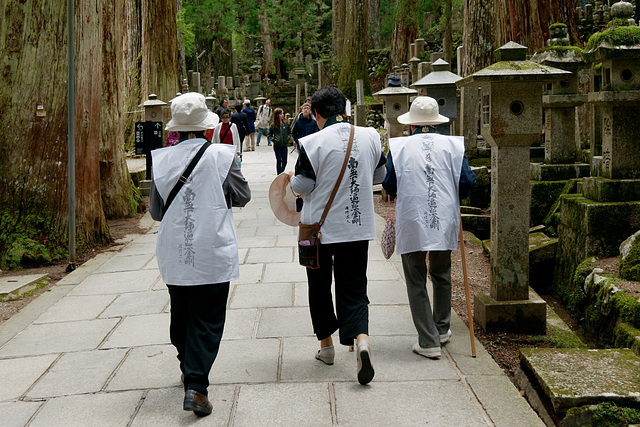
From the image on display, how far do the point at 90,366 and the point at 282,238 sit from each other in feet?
14.7

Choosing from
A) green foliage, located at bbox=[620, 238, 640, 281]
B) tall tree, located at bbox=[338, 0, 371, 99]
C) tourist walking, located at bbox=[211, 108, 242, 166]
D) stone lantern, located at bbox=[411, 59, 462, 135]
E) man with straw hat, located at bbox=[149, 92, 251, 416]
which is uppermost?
tall tree, located at bbox=[338, 0, 371, 99]

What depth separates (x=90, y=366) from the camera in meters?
4.43

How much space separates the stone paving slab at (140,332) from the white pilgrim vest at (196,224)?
1.39 m

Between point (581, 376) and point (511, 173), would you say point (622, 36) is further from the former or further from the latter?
point (581, 376)

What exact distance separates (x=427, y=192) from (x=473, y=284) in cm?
252

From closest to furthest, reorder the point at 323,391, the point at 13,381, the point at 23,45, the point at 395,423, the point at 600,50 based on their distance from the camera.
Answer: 1. the point at 395,423
2. the point at 323,391
3. the point at 13,381
4. the point at 600,50
5. the point at 23,45

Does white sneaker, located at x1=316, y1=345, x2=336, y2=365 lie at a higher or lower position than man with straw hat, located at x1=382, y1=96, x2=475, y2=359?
lower

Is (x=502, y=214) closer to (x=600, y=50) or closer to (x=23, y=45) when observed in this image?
(x=600, y=50)

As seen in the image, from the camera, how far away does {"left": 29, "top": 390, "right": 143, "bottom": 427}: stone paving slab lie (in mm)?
3594

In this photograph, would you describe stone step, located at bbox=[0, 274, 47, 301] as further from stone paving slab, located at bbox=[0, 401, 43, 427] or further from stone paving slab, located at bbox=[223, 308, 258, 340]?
stone paving slab, located at bbox=[0, 401, 43, 427]

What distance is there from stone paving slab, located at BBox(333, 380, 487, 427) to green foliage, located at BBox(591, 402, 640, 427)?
0.58m

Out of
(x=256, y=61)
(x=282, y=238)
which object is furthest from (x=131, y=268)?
(x=256, y=61)

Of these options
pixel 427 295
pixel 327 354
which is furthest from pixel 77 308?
pixel 427 295

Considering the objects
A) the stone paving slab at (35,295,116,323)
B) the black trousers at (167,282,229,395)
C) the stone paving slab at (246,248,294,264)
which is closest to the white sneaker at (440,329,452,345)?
the black trousers at (167,282,229,395)
